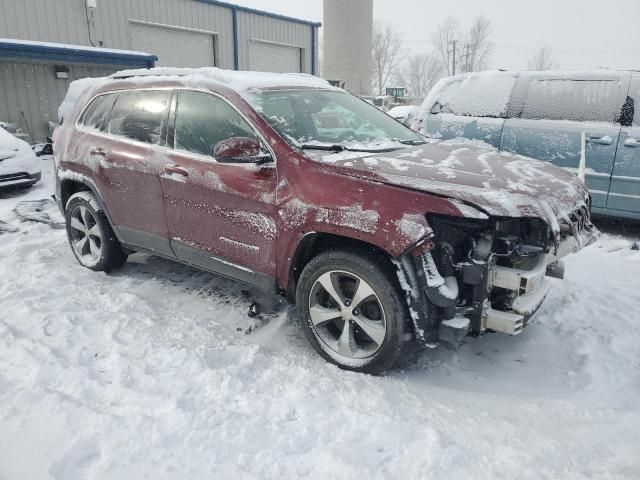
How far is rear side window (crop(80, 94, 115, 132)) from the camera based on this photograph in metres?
4.34

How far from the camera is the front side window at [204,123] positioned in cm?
339

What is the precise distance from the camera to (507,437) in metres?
2.45

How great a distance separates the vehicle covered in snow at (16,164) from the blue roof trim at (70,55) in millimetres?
4023

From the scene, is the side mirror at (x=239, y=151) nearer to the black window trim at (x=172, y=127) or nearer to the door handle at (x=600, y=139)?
the black window trim at (x=172, y=127)

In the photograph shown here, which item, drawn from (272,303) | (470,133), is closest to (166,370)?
(272,303)

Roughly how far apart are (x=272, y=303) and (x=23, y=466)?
208cm

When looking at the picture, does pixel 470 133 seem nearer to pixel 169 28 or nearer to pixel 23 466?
pixel 23 466

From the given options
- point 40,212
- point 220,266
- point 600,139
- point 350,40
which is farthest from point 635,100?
point 350,40

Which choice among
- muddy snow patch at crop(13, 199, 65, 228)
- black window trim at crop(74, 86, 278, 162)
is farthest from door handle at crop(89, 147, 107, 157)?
muddy snow patch at crop(13, 199, 65, 228)

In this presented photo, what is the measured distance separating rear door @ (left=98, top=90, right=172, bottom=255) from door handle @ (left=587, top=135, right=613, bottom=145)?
4.56 metres

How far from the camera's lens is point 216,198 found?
134 inches

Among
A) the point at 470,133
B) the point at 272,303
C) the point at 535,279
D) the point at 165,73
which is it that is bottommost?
the point at 272,303

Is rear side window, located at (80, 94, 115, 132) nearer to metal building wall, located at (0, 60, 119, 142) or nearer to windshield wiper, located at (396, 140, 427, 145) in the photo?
windshield wiper, located at (396, 140, 427, 145)

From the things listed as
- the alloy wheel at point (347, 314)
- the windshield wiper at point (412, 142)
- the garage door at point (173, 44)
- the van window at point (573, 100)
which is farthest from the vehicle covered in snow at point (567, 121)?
the garage door at point (173, 44)
